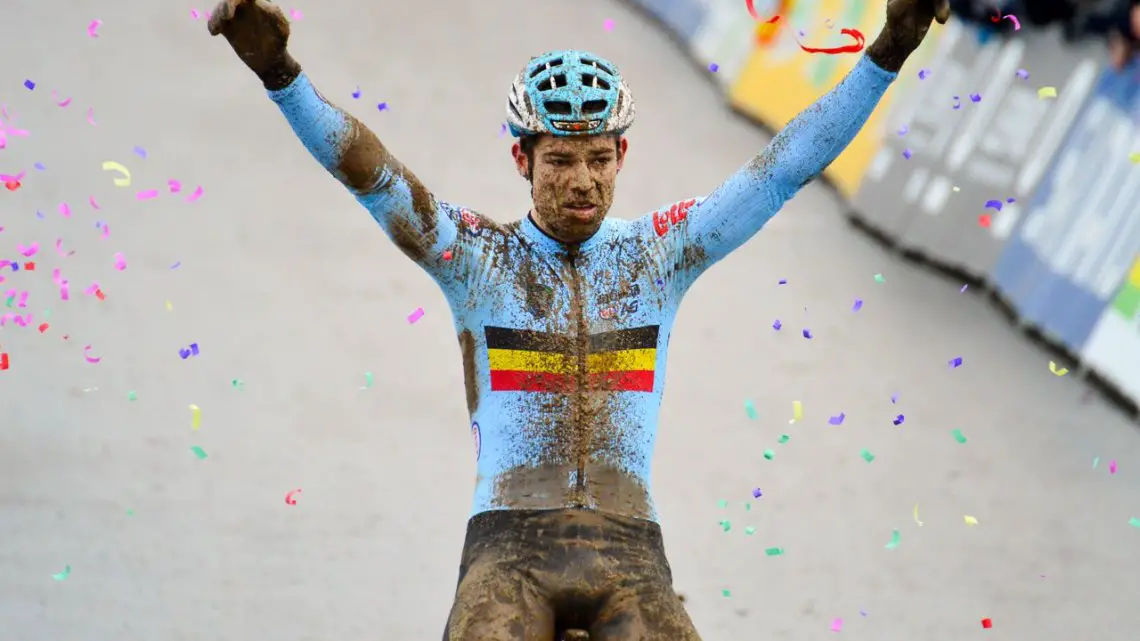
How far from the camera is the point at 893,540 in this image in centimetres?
989

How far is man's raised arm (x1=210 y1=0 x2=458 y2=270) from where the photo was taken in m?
5.36

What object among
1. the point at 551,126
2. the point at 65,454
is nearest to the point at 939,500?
the point at 65,454

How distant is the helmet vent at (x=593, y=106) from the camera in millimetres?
5734

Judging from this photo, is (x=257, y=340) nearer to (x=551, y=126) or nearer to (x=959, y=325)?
(x=959, y=325)

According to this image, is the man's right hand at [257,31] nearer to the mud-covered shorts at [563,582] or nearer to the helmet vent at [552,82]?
→ the helmet vent at [552,82]

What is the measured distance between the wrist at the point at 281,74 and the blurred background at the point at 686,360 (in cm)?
217

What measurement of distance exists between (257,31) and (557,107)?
3.04ft

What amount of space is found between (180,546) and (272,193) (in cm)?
585

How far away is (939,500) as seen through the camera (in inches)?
409

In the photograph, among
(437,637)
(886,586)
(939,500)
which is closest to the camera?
(437,637)

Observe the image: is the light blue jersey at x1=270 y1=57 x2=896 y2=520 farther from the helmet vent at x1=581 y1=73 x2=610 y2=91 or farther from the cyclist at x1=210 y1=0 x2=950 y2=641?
the helmet vent at x1=581 y1=73 x2=610 y2=91

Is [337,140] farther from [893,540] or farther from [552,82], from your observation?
[893,540]

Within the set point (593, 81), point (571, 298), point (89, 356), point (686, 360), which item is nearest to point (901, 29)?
point (593, 81)

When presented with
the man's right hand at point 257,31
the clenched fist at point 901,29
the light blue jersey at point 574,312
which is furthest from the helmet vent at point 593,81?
the man's right hand at point 257,31
